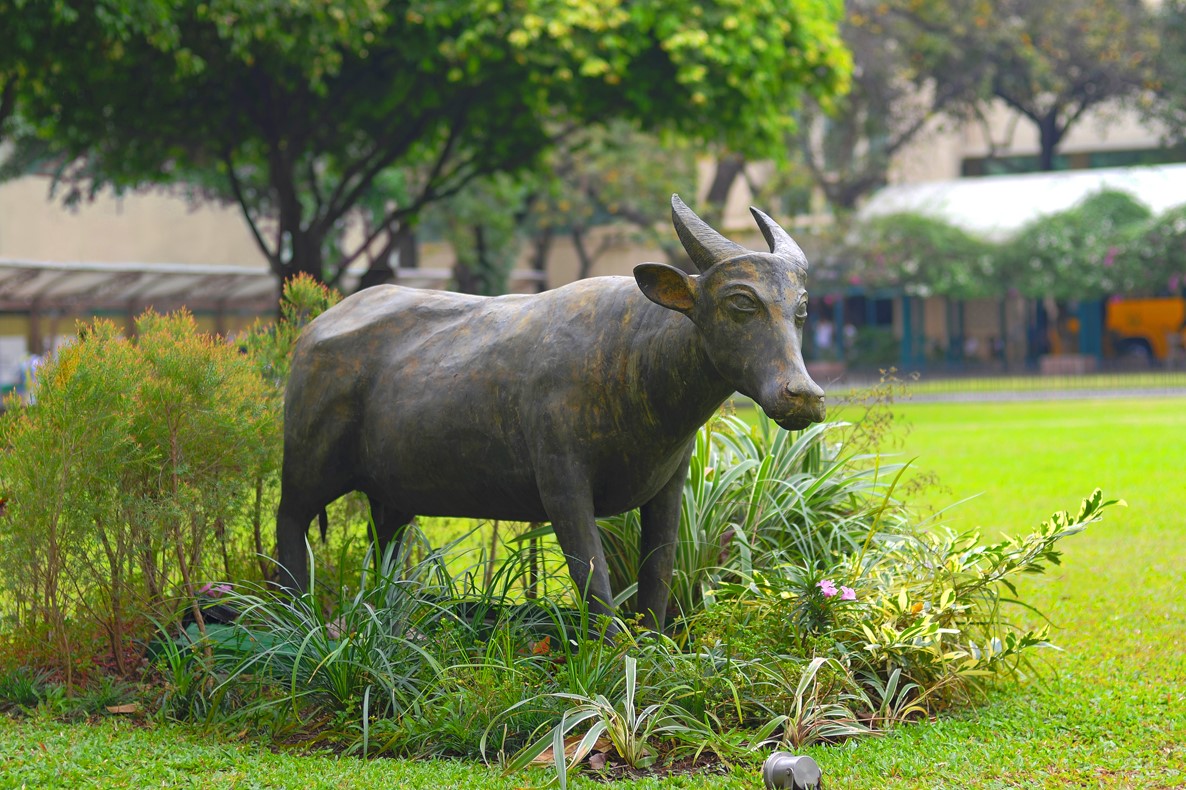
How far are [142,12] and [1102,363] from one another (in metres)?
29.1

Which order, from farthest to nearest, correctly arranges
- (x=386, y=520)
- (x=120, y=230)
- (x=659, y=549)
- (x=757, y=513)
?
1. (x=120, y=230)
2. (x=757, y=513)
3. (x=386, y=520)
4. (x=659, y=549)

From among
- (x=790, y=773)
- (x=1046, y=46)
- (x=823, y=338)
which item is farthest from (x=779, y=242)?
(x=823, y=338)

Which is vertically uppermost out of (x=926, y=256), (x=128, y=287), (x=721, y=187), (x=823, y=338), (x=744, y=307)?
(x=721, y=187)

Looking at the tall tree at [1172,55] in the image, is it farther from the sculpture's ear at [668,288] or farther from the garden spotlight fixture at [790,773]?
the garden spotlight fixture at [790,773]

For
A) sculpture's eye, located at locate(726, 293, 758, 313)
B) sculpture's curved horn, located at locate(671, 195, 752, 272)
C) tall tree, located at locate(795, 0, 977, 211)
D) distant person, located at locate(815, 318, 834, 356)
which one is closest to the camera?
sculpture's eye, located at locate(726, 293, 758, 313)

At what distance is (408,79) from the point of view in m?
16.1

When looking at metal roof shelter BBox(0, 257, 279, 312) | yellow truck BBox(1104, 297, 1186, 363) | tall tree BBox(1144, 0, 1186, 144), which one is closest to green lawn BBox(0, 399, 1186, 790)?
metal roof shelter BBox(0, 257, 279, 312)

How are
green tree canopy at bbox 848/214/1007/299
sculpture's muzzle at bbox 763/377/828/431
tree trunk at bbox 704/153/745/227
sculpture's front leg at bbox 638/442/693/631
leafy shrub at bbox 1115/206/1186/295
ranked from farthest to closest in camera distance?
green tree canopy at bbox 848/214/1007/299
leafy shrub at bbox 1115/206/1186/295
tree trunk at bbox 704/153/745/227
sculpture's front leg at bbox 638/442/693/631
sculpture's muzzle at bbox 763/377/828/431

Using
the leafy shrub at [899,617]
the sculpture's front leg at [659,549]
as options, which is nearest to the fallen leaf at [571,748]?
the leafy shrub at [899,617]

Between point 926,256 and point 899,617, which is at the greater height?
point 926,256

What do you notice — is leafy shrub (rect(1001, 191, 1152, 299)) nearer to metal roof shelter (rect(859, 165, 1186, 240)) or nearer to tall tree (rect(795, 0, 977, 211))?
metal roof shelter (rect(859, 165, 1186, 240))

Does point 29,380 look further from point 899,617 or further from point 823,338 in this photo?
point 823,338

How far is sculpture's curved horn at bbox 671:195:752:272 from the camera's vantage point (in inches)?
190

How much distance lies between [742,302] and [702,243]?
12.5 inches
